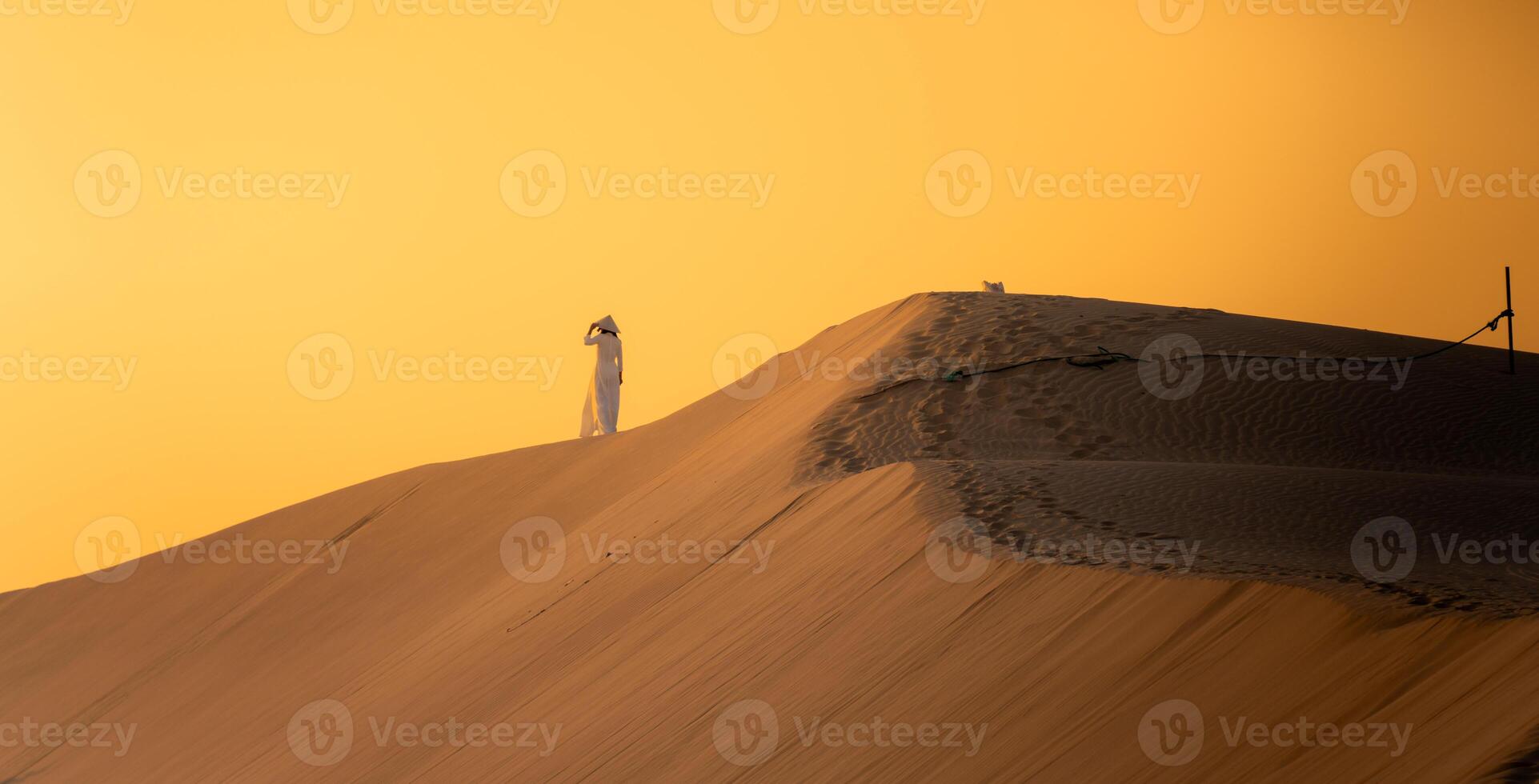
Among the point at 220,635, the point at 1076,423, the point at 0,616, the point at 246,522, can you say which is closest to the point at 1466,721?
the point at 1076,423

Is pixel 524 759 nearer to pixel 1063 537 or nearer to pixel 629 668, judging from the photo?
pixel 629 668

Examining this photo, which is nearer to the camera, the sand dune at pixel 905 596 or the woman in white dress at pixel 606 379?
the sand dune at pixel 905 596

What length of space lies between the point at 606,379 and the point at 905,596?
844 centimetres

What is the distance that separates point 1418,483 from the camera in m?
7.76

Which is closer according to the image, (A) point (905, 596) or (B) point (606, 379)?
(A) point (905, 596)

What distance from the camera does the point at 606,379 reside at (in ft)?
46.4

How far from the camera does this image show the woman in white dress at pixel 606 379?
556 inches

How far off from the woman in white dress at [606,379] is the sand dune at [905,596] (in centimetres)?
131

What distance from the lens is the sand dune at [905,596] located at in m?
4.58

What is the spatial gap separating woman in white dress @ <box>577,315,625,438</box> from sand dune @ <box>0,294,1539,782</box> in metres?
1.31

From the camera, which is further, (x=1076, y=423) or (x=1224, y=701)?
(x=1076, y=423)

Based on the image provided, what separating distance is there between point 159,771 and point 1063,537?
6.00 metres

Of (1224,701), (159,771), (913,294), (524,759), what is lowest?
(159,771)

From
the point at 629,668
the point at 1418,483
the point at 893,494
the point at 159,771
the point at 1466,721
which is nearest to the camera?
the point at 1466,721
